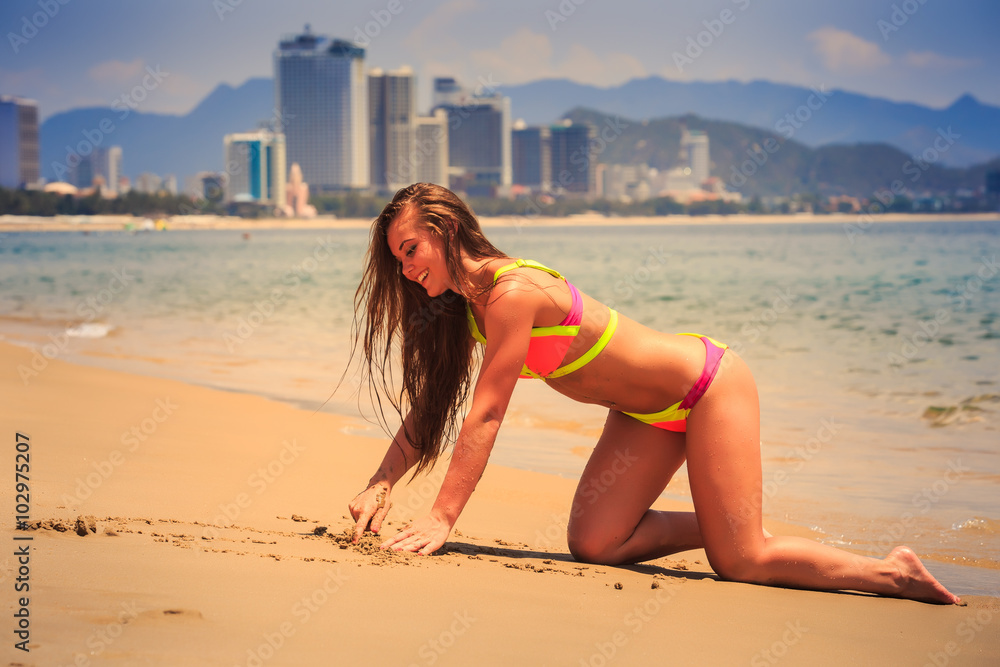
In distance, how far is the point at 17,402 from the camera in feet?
18.1

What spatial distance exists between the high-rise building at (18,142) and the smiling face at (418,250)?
140488 millimetres

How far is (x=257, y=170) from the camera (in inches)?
5719

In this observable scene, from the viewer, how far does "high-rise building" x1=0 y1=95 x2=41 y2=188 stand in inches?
4966

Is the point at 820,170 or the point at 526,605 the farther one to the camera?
the point at 820,170

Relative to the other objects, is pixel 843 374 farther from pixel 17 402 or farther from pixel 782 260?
pixel 782 260

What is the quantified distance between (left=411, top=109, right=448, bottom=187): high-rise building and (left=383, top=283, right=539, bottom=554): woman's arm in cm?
14189

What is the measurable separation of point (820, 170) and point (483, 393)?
16982 centimetres

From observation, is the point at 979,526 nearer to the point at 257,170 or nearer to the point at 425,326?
the point at 425,326

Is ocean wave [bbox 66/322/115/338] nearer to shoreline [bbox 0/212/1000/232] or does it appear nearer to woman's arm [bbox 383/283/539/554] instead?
woman's arm [bbox 383/283/539/554]

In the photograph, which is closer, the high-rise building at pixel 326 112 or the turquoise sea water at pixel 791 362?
the turquoise sea water at pixel 791 362

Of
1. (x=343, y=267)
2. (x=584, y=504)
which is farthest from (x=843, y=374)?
(x=343, y=267)

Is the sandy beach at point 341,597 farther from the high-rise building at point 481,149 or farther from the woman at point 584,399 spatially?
the high-rise building at point 481,149

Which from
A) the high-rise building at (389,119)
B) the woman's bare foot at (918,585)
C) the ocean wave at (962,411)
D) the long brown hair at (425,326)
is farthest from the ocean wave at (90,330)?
the high-rise building at (389,119)

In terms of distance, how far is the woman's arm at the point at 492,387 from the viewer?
293 centimetres
